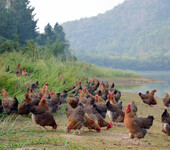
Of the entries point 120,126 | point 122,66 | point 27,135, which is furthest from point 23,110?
point 122,66

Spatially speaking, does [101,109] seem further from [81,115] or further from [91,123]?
[81,115]

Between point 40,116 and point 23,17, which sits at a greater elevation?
point 23,17

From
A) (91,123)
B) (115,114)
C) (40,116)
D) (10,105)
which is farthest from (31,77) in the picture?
(91,123)

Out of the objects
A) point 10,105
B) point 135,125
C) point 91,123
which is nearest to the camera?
point 135,125

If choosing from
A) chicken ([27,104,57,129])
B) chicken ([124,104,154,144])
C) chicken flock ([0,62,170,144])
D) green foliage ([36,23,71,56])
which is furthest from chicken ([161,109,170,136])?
green foliage ([36,23,71,56])

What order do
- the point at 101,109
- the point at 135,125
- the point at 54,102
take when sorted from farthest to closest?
1. the point at 54,102
2. the point at 101,109
3. the point at 135,125

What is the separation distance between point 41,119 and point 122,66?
97528 mm

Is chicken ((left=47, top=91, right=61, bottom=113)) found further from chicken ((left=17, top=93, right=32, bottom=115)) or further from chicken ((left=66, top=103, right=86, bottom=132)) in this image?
chicken ((left=66, top=103, right=86, bottom=132))

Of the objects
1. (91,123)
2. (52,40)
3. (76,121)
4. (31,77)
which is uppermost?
(52,40)

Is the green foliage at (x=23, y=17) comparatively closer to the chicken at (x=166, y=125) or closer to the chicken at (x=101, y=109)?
the chicken at (x=101, y=109)

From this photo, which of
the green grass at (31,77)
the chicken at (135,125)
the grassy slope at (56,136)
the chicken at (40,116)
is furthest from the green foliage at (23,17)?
the chicken at (135,125)

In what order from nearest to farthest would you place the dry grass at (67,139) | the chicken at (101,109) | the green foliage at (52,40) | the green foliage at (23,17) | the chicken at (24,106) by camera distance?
the dry grass at (67,139) → the chicken at (24,106) → the chicken at (101,109) → the green foliage at (52,40) → the green foliage at (23,17)

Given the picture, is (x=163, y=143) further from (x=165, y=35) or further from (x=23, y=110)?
(x=165, y=35)

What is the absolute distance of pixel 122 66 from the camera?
102750mm
